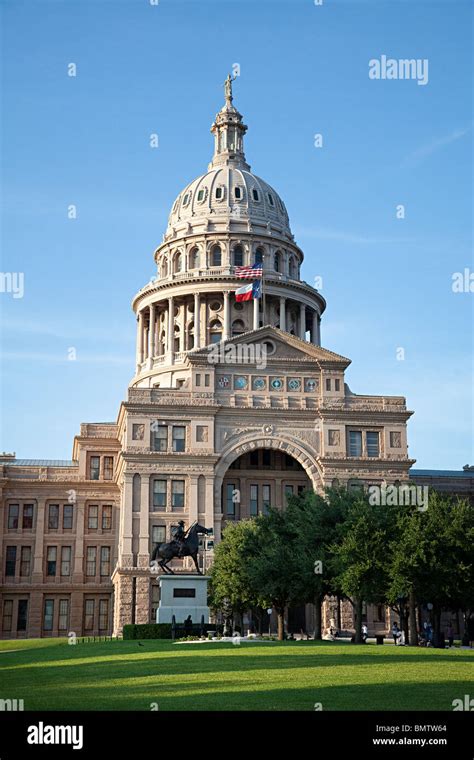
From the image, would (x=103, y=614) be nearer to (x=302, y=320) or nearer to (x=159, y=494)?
(x=159, y=494)

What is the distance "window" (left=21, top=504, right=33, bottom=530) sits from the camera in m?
94.1

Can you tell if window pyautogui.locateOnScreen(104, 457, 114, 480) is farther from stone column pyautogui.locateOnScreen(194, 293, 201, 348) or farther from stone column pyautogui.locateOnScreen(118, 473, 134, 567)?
stone column pyautogui.locateOnScreen(194, 293, 201, 348)

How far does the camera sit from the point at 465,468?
106 m

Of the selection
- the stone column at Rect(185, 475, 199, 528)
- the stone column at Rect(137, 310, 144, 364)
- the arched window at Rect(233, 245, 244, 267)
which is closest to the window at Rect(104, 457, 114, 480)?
the stone column at Rect(185, 475, 199, 528)

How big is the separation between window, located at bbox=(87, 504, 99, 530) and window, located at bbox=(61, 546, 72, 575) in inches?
105

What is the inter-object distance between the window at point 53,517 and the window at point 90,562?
3.70 metres

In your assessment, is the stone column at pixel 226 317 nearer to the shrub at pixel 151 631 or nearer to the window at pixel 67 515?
the window at pixel 67 515

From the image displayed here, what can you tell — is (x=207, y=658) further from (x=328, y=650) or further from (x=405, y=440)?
(x=405, y=440)

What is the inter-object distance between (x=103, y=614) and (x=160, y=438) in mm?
18535

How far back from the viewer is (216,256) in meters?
116

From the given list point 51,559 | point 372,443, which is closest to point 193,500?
point 372,443

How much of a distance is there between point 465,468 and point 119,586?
138 feet

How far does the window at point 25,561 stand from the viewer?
93.3 metres

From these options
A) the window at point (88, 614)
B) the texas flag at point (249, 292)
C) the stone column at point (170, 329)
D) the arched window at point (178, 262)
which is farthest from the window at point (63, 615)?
the arched window at point (178, 262)
